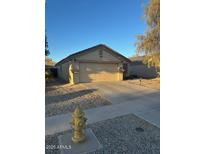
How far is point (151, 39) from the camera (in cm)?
1198

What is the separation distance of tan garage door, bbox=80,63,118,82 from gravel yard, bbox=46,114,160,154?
8.45 m

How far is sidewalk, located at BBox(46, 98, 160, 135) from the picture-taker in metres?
3.87

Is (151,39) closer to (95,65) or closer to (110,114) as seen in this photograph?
(95,65)

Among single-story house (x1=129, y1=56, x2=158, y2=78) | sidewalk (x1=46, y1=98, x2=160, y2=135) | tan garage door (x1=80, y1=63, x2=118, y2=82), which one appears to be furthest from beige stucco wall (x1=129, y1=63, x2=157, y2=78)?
sidewalk (x1=46, y1=98, x2=160, y2=135)

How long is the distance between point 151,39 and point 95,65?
209 inches

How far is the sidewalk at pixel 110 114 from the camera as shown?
3.87 meters

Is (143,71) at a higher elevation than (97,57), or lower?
lower

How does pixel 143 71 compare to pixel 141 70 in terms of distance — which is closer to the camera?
pixel 143 71

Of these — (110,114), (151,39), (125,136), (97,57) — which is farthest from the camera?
(97,57)

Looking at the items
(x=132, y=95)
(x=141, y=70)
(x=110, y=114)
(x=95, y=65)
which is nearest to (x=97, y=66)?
(x=95, y=65)

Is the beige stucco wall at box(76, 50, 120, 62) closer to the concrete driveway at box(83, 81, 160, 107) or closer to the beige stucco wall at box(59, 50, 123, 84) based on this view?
the beige stucco wall at box(59, 50, 123, 84)

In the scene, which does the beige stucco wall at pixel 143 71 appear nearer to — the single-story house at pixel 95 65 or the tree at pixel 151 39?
the single-story house at pixel 95 65
